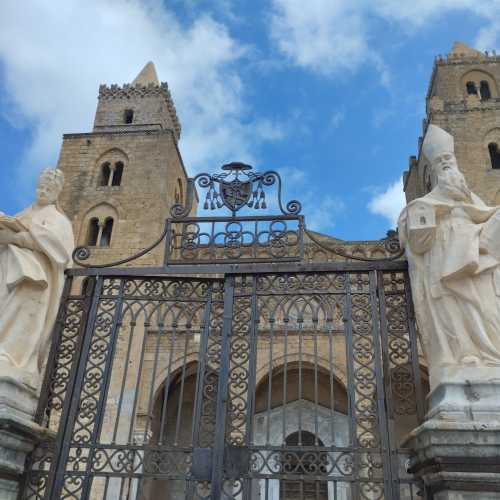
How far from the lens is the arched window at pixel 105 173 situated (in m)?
22.2

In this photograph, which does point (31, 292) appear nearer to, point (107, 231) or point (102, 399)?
point (102, 399)

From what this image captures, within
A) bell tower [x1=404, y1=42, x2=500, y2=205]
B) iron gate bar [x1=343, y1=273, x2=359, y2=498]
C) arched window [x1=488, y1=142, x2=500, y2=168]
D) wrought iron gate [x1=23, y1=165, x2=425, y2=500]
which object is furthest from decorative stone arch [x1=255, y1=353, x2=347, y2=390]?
arched window [x1=488, y1=142, x2=500, y2=168]

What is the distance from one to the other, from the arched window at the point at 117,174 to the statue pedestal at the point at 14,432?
17.6 meters

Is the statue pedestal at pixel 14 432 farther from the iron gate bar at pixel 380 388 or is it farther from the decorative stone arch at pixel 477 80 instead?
the decorative stone arch at pixel 477 80

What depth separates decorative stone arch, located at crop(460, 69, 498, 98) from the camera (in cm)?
2416

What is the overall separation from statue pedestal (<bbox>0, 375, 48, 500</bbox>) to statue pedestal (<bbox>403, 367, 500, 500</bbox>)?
3.34m

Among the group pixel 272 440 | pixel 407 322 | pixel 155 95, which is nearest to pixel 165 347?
pixel 272 440

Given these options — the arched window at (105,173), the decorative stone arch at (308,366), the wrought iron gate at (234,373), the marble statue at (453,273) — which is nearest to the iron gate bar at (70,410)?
the wrought iron gate at (234,373)

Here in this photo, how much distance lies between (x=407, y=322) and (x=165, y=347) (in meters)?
10.2

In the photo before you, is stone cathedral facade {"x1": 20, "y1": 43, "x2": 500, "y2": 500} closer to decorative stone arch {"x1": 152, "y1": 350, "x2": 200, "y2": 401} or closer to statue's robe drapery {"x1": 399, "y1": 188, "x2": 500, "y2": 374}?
decorative stone arch {"x1": 152, "y1": 350, "x2": 200, "y2": 401}

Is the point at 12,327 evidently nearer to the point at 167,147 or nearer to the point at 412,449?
the point at 412,449

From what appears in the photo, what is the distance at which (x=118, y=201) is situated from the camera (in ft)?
68.1

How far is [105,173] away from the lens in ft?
73.7

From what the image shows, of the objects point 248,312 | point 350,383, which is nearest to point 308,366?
point 248,312
